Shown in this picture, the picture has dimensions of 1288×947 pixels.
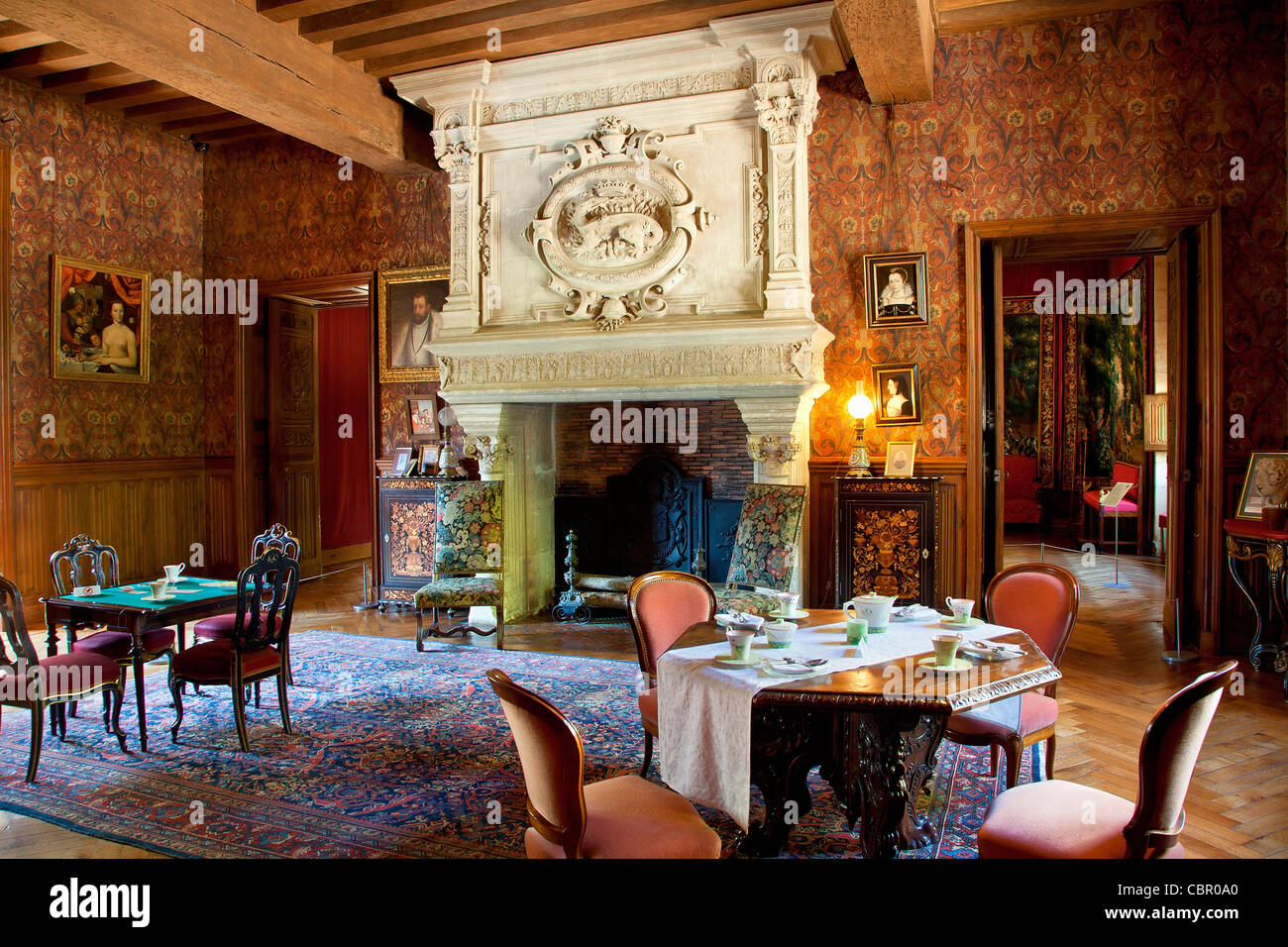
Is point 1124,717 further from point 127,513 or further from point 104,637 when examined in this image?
point 127,513

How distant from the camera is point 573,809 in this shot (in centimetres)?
209

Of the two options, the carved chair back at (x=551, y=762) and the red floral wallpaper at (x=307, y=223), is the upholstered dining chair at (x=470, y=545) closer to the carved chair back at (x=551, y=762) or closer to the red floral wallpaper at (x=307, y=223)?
the red floral wallpaper at (x=307, y=223)

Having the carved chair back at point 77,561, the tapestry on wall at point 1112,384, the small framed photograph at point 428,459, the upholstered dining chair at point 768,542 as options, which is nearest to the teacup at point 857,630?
the upholstered dining chair at point 768,542

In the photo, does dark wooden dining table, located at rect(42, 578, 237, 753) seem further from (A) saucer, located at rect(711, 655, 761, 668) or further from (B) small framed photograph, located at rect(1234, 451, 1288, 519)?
(B) small framed photograph, located at rect(1234, 451, 1288, 519)

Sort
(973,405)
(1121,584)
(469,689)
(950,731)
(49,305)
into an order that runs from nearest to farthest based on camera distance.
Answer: (950,731) < (469,689) < (973,405) < (49,305) < (1121,584)

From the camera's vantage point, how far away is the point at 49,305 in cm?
676

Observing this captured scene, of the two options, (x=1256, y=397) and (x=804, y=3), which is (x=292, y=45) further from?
(x=1256, y=397)

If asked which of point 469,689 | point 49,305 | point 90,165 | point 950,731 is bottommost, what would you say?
point 469,689

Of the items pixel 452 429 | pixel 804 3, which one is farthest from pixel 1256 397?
pixel 452 429

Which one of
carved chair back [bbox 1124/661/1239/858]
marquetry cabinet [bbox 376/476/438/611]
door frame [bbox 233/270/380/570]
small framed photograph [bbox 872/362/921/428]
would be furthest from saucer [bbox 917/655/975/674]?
door frame [bbox 233/270/380/570]

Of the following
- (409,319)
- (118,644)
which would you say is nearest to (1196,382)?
(409,319)

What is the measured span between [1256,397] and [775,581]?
11.0 feet
